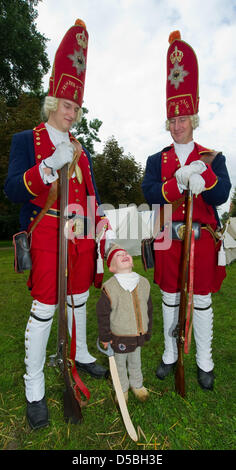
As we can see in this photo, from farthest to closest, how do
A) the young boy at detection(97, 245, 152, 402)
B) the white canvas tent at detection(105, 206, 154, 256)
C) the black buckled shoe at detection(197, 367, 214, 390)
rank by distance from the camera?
the white canvas tent at detection(105, 206, 154, 256) < the black buckled shoe at detection(197, 367, 214, 390) < the young boy at detection(97, 245, 152, 402)

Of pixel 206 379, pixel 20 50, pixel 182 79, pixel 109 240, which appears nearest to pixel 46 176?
pixel 109 240

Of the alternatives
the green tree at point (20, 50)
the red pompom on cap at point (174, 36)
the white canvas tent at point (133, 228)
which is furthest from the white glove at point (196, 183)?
the green tree at point (20, 50)

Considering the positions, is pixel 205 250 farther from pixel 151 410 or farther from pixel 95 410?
pixel 95 410

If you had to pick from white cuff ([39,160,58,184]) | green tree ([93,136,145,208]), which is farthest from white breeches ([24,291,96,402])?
green tree ([93,136,145,208])

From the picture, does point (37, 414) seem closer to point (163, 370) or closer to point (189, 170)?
point (163, 370)

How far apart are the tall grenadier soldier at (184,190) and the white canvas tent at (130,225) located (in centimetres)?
737

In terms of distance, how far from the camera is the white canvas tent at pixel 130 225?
10.6m

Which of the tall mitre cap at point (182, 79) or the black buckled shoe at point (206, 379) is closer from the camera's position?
the tall mitre cap at point (182, 79)

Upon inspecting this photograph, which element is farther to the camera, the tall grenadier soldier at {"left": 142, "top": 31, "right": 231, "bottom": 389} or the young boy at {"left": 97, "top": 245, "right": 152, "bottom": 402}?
the tall grenadier soldier at {"left": 142, "top": 31, "right": 231, "bottom": 389}

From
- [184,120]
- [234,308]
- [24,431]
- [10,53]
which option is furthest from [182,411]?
[10,53]

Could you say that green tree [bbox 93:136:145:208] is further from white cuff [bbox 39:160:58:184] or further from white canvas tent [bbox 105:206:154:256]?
white cuff [bbox 39:160:58:184]

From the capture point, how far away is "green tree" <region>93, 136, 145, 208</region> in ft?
73.9

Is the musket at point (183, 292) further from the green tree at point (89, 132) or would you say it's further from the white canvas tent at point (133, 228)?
the green tree at point (89, 132)

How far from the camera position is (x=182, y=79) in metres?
2.81
